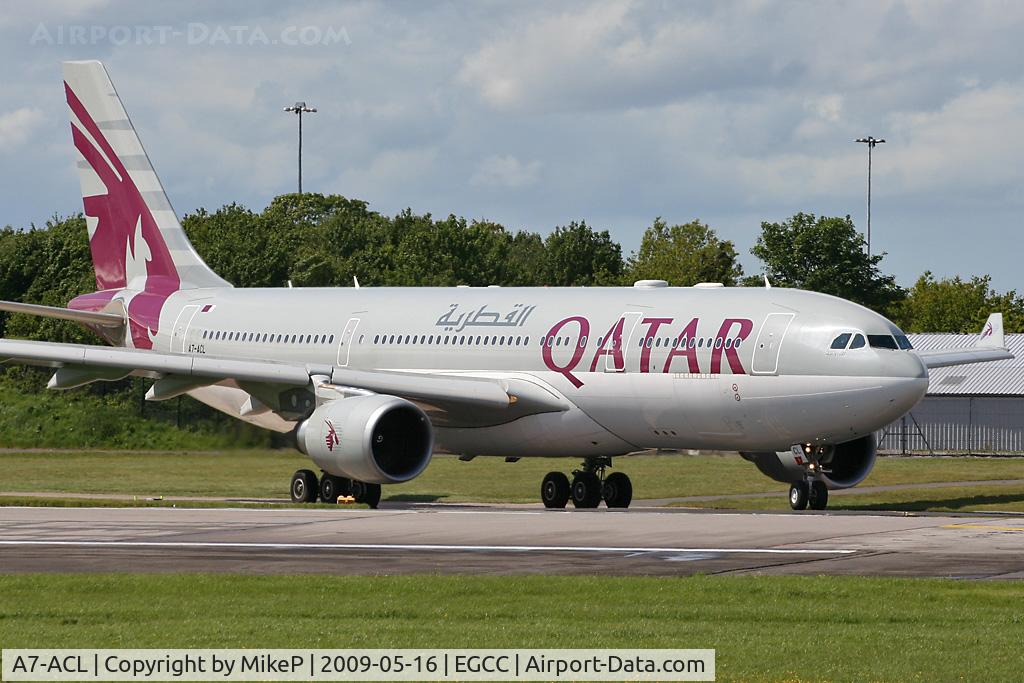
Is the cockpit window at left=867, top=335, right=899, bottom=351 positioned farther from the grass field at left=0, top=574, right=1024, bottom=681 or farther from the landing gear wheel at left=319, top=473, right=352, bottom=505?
the grass field at left=0, top=574, right=1024, bottom=681

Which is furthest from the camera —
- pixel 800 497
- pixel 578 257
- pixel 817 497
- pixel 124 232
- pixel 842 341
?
pixel 578 257

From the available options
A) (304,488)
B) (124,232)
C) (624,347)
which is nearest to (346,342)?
(304,488)

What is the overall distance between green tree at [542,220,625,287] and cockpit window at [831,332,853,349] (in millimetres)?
92288

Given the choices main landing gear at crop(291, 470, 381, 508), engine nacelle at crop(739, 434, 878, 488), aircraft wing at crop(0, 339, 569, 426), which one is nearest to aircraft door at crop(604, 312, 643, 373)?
aircraft wing at crop(0, 339, 569, 426)

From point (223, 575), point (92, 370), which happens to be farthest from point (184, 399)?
point (223, 575)

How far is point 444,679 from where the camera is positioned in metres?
13.1

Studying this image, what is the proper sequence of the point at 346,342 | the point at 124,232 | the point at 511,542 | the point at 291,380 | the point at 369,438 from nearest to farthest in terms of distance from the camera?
the point at 511,542 → the point at 369,438 → the point at 291,380 → the point at 346,342 → the point at 124,232

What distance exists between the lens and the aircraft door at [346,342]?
39125mm

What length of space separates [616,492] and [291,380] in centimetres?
700

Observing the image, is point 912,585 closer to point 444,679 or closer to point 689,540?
point 689,540

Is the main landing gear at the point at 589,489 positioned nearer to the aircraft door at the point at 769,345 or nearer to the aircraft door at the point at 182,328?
the aircraft door at the point at 769,345

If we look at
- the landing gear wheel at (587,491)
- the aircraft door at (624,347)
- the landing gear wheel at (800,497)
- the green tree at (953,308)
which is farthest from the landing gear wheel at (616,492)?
the green tree at (953,308)

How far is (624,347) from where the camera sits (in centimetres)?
3350

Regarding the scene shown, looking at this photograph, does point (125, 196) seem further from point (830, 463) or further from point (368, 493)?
point (830, 463)
